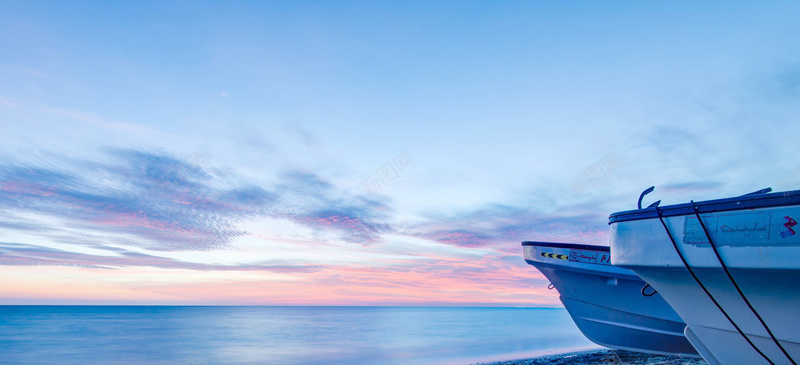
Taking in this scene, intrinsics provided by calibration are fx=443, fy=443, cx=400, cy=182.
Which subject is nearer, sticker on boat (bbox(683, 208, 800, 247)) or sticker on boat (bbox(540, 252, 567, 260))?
sticker on boat (bbox(683, 208, 800, 247))

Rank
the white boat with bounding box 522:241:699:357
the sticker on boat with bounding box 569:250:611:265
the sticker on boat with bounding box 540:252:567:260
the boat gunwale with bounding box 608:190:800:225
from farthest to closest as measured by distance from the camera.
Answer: the sticker on boat with bounding box 540:252:567:260, the white boat with bounding box 522:241:699:357, the sticker on boat with bounding box 569:250:611:265, the boat gunwale with bounding box 608:190:800:225

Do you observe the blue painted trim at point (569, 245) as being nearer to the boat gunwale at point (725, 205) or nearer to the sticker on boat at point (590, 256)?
the sticker on boat at point (590, 256)

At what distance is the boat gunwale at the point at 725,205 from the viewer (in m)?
4.05

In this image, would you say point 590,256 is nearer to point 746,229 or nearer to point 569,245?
point 569,245

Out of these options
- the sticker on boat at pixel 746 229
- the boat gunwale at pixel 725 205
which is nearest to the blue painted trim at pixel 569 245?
the boat gunwale at pixel 725 205

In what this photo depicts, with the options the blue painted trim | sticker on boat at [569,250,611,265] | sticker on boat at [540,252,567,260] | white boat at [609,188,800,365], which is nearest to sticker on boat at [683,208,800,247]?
white boat at [609,188,800,365]

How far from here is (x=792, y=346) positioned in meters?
4.34

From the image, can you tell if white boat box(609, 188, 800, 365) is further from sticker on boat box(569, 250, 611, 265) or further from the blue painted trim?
the blue painted trim

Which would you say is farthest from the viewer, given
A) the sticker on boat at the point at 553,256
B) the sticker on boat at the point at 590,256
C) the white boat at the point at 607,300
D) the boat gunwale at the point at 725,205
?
the sticker on boat at the point at 553,256

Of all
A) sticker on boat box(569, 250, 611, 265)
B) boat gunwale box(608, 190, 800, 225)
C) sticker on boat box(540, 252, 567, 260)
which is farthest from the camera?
sticker on boat box(540, 252, 567, 260)

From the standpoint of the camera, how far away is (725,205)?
446 cm

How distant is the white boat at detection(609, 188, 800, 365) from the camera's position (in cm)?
413

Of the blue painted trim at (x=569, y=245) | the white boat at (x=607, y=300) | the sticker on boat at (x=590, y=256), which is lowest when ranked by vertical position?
the white boat at (x=607, y=300)

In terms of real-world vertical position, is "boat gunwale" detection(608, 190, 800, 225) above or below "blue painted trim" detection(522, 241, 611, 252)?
below
